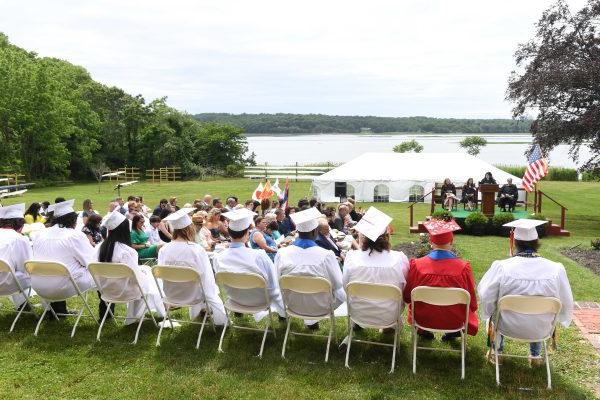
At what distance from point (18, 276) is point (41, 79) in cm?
3709

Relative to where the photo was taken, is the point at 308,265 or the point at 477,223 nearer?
the point at 308,265

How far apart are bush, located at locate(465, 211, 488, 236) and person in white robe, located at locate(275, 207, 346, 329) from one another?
39.3 feet

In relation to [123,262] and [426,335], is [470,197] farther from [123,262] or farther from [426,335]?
[123,262]

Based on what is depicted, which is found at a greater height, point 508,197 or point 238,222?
point 238,222

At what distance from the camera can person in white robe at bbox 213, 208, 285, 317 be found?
17.7 feet

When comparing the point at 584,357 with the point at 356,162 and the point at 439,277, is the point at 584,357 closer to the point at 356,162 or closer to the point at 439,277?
the point at 439,277

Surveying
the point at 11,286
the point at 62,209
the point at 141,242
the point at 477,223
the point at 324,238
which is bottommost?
the point at 477,223

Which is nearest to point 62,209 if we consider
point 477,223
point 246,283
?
point 246,283

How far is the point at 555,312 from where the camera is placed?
439 cm

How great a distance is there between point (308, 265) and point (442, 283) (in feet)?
4.38

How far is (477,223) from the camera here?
1650 cm

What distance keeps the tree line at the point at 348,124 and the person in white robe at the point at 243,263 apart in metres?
90.0

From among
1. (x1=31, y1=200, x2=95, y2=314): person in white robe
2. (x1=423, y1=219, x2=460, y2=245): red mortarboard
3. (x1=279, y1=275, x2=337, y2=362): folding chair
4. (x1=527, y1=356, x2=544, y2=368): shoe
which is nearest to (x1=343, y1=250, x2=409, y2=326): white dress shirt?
(x1=279, y1=275, x2=337, y2=362): folding chair

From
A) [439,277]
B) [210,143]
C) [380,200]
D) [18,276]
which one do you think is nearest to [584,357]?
[439,277]
